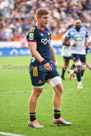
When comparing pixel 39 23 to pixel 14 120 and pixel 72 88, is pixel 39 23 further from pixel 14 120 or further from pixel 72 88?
pixel 72 88

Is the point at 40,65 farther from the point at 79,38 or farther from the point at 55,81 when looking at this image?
the point at 79,38

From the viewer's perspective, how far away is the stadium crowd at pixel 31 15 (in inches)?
1276

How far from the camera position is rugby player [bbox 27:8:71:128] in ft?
22.3

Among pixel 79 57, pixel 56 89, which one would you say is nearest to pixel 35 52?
pixel 56 89

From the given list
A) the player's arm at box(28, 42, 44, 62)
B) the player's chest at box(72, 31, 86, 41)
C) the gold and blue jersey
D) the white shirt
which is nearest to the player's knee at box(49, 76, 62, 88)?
the gold and blue jersey

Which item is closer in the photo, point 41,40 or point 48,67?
point 48,67

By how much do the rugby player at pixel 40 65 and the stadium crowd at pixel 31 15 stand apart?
81.9ft

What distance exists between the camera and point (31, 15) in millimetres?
33531

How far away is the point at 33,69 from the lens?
22.8ft

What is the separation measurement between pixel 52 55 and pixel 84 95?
3737mm

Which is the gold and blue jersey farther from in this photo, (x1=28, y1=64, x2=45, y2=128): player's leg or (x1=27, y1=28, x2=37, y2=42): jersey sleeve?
(x1=28, y1=64, x2=45, y2=128): player's leg

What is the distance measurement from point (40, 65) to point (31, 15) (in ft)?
88.7

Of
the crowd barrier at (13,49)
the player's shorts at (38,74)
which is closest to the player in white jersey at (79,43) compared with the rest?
the player's shorts at (38,74)

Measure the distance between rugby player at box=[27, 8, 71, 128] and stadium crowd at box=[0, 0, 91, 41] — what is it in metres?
25.0
